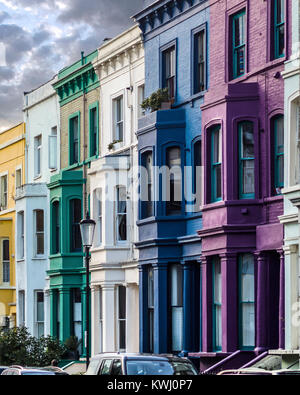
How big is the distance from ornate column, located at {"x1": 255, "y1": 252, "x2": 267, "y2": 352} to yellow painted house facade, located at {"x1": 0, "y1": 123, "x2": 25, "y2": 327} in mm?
23433

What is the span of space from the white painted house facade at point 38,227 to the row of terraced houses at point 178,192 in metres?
0.08

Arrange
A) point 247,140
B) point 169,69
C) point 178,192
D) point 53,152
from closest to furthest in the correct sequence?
point 247,140 → point 178,192 → point 169,69 → point 53,152

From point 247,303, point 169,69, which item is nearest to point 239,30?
point 169,69

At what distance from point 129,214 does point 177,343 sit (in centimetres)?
679

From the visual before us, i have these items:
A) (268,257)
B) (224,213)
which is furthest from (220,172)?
(268,257)

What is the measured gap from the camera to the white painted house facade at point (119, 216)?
130 feet

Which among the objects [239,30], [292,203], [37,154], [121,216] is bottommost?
[292,203]

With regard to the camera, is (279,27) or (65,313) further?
(65,313)

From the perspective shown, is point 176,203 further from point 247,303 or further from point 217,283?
point 247,303

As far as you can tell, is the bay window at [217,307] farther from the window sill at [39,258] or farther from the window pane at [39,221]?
the window pane at [39,221]

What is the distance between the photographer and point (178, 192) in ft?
116

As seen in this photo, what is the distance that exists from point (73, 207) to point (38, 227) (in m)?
3.83

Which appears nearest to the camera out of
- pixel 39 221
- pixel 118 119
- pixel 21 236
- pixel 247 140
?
pixel 247 140
